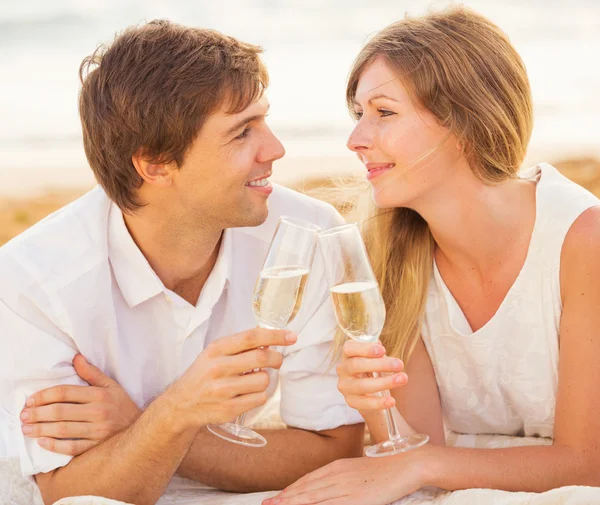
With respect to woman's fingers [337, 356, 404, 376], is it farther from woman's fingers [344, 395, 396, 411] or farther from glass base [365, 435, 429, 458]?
glass base [365, 435, 429, 458]

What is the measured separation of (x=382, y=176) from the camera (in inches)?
127

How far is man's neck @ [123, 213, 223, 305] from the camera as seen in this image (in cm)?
349

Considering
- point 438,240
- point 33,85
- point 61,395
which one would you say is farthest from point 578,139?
point 61,395

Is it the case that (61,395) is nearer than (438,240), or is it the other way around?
(61,395)

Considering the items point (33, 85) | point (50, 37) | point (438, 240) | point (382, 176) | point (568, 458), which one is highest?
point (50, 37)

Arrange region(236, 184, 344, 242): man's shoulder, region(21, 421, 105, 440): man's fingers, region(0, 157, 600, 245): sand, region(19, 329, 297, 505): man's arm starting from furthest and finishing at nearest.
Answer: region(0, 157, 600, 245): sand < region(236, 184, 344, 242): man's shoulder < region(21, 421, 105, 440): man's fingers < region(19, 329, 297, 505): man's arm

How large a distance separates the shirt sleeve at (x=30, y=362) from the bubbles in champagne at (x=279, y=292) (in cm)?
111

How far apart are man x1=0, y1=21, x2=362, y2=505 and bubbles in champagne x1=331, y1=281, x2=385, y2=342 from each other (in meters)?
0.72

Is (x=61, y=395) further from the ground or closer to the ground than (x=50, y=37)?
A: closer to the ground

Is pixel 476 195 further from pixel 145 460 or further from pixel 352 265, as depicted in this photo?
pixel 145 460

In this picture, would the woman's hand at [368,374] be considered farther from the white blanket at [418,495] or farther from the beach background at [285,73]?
the beach background at [285,73]

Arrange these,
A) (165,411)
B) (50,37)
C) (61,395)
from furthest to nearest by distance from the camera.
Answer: (50,37)
(61,395)
(165,411)

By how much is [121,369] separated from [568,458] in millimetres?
1787

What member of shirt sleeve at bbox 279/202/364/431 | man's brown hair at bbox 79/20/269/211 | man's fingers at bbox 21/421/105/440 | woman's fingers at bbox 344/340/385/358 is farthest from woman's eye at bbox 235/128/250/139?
man's fingers at bbox 21/421/105/440
